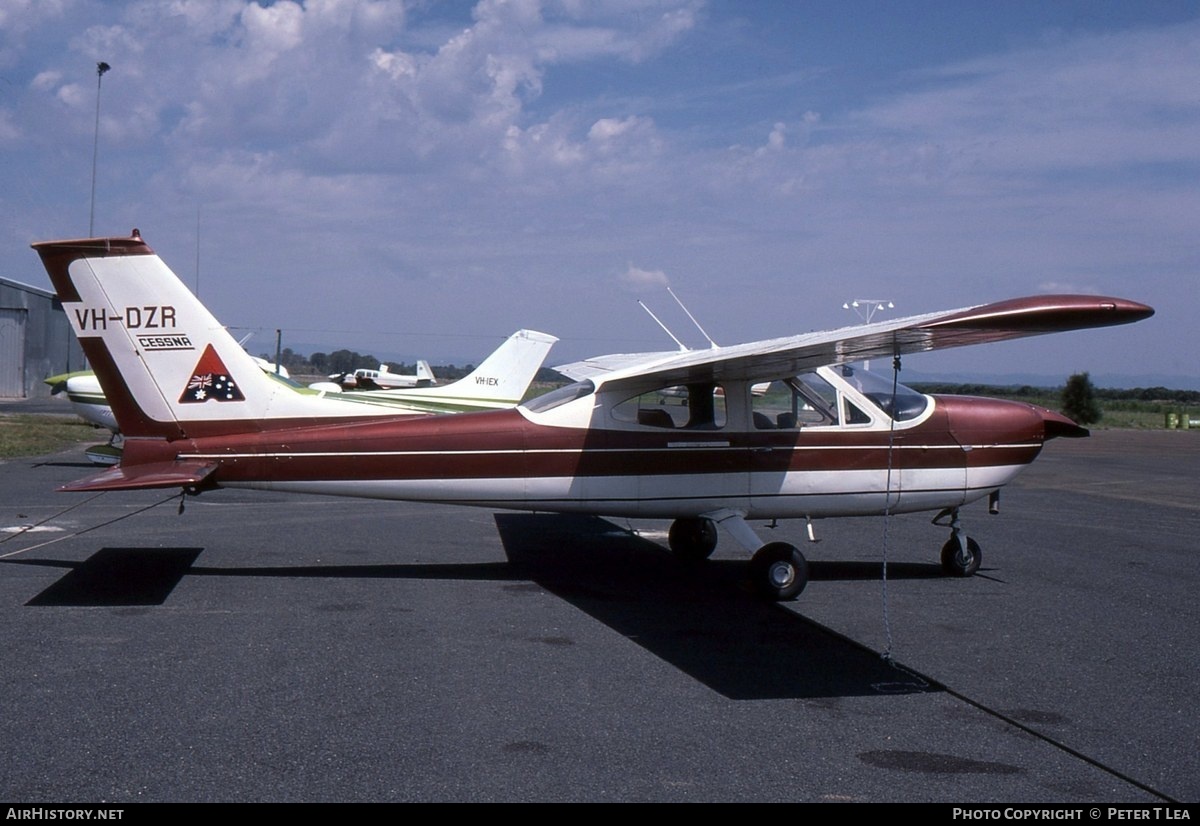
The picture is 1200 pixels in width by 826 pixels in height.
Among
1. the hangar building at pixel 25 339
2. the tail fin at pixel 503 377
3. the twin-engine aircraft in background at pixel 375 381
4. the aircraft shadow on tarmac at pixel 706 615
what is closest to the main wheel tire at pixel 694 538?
the aircraft shadow on tarmac at pixel 706 615

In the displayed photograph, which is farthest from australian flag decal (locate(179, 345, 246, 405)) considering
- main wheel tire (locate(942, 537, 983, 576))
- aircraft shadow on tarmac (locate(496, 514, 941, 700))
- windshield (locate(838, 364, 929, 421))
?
main wheel tire (locate(942, 537, 983, 576))

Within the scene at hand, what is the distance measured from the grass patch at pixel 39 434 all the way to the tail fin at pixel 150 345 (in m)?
12.6

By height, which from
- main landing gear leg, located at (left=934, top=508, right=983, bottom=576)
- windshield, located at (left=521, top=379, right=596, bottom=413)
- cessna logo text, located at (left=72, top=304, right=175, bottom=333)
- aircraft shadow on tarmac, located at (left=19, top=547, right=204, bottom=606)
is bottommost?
aircraft shadow on tarmac, located at (left=19, top=547, right=204, bottom=606)

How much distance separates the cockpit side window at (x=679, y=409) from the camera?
9.01 meters

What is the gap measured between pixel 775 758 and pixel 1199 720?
98.2 inches

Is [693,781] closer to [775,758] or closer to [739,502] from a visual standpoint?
[775,758]

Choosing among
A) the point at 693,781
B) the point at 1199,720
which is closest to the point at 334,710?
the point at 693,781

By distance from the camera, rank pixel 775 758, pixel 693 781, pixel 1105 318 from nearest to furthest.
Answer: pixel 693 781, pixel 775 758, pixel 1105 318

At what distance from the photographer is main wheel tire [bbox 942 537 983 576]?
9531mm

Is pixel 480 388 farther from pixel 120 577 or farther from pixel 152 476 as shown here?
pixel 152 476

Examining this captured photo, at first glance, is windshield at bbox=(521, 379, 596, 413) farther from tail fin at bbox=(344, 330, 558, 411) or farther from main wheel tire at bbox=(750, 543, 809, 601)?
tail fin at bbox=(344, 330, 558, 411)

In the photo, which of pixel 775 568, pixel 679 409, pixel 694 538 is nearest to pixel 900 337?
pixel 775 568

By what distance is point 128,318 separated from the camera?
8391 millimetres

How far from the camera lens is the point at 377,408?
381 inches
